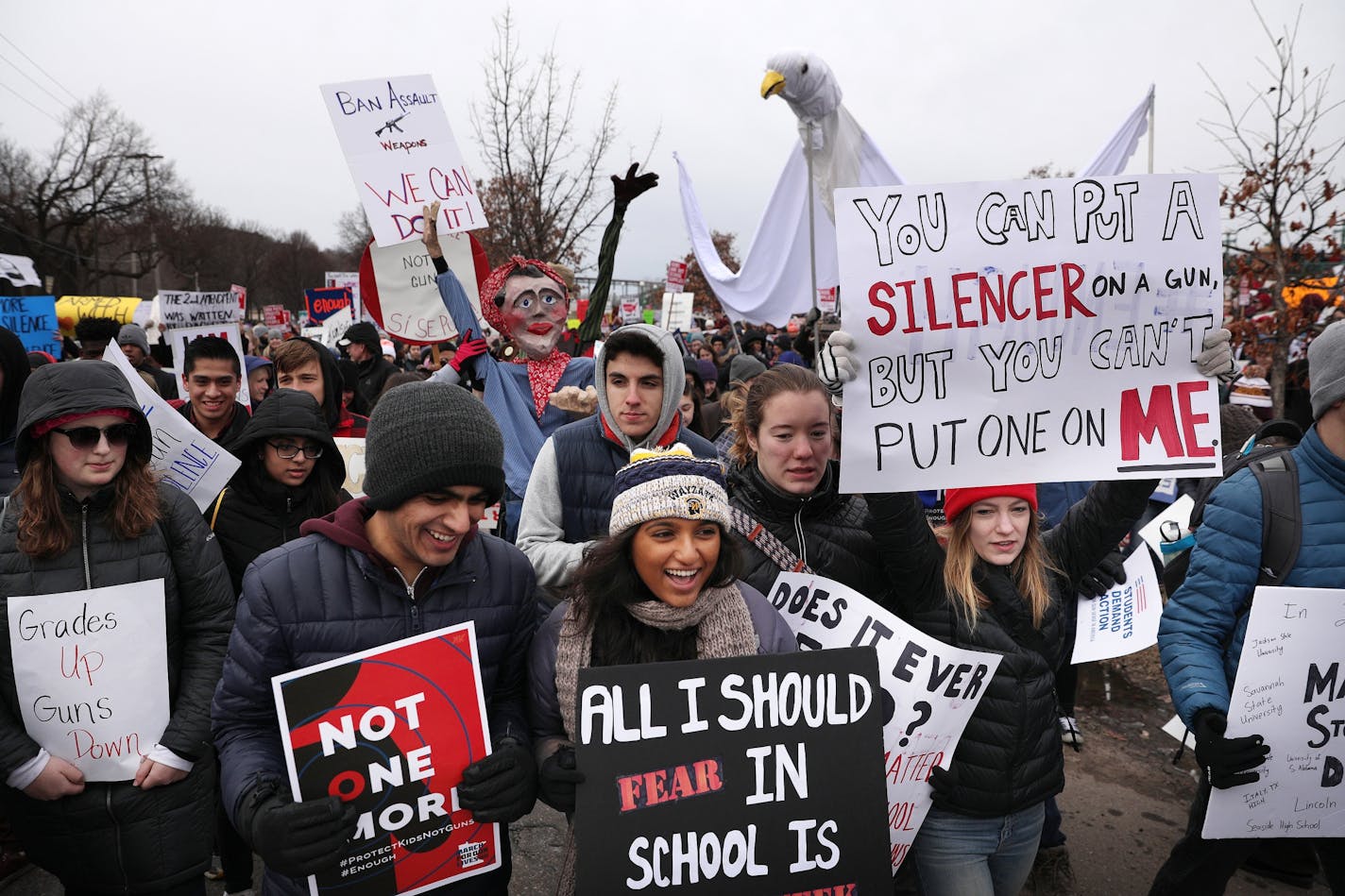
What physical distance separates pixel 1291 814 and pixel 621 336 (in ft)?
8.75

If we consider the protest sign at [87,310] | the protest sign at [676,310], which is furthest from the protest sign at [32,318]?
the protest sign at [87,310]

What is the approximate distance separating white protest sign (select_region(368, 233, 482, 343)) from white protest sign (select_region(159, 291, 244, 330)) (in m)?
1.33

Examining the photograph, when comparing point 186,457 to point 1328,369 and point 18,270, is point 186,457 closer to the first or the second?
point 1328,369

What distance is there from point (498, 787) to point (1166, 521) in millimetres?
4161

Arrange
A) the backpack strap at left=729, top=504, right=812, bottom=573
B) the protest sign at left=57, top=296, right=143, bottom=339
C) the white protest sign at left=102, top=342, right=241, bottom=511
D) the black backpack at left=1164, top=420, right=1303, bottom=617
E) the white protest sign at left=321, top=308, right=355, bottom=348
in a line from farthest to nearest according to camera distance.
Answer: the protest sign at left=57, top=296, right=143, bottom=339 < the white protest sign at left=321, top=308, right=355, bottom=348 < the white protest sign at left=102, top=342, right=241, bottom=511 < the backpack strap at left=729, top=504, right=812, bottom=573 < the black backpack at left=1164, top=420, right=1303, bottom=617

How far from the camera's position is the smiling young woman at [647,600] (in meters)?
2.01

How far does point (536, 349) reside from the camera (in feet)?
13.2

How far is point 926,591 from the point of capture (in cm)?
248

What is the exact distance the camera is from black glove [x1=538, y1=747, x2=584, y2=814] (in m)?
1.79

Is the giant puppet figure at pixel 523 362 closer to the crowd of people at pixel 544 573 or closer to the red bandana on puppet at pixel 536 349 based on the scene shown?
the red bandana on puppet at pixel 536 349

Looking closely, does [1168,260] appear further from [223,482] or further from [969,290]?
[223,482]

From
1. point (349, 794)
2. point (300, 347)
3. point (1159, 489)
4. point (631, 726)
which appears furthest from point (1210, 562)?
point (300, 347)

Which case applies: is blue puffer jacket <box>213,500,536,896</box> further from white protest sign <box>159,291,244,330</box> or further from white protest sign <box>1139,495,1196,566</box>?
white protest sign <box>159,291,244,330</box>

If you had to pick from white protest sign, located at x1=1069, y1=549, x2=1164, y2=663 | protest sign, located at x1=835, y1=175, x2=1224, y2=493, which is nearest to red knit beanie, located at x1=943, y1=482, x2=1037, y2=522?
protest sign, located at x1=835, y1=175, x2=1224, y2=493
